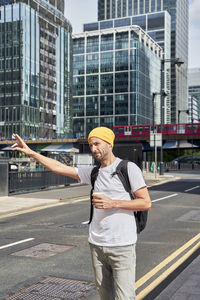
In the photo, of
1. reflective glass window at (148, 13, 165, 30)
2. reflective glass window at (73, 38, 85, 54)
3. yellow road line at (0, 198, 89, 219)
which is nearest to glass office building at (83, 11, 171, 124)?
reflective glass window at (148, 13, 165, 30)

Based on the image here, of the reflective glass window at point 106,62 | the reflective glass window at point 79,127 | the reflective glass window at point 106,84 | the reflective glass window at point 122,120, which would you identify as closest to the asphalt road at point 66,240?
the reflective glass window at point 122,120

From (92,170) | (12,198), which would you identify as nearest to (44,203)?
(12,198)

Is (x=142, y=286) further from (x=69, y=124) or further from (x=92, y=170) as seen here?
(x=69, y=124)

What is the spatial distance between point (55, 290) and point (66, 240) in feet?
11.5

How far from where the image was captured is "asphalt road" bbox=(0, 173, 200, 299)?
632 centimetres

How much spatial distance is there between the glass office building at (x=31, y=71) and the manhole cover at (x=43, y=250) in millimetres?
89075

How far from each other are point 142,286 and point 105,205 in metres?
3.05

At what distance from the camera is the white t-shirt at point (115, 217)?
3375mm

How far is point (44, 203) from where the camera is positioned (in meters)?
15.8

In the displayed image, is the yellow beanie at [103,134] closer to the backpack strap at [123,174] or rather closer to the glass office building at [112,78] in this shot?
the backpack strap at [123,174]

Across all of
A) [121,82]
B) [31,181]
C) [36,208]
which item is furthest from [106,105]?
[36,208]

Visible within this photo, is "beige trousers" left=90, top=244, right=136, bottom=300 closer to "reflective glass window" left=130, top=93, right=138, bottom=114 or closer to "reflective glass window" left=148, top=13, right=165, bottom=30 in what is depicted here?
"reflective glass window" left=130, top=93, right=138, bottom=114

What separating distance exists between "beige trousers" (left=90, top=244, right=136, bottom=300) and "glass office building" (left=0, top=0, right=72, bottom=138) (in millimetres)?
93882

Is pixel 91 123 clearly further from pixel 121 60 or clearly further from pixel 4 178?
pixel 4 178
